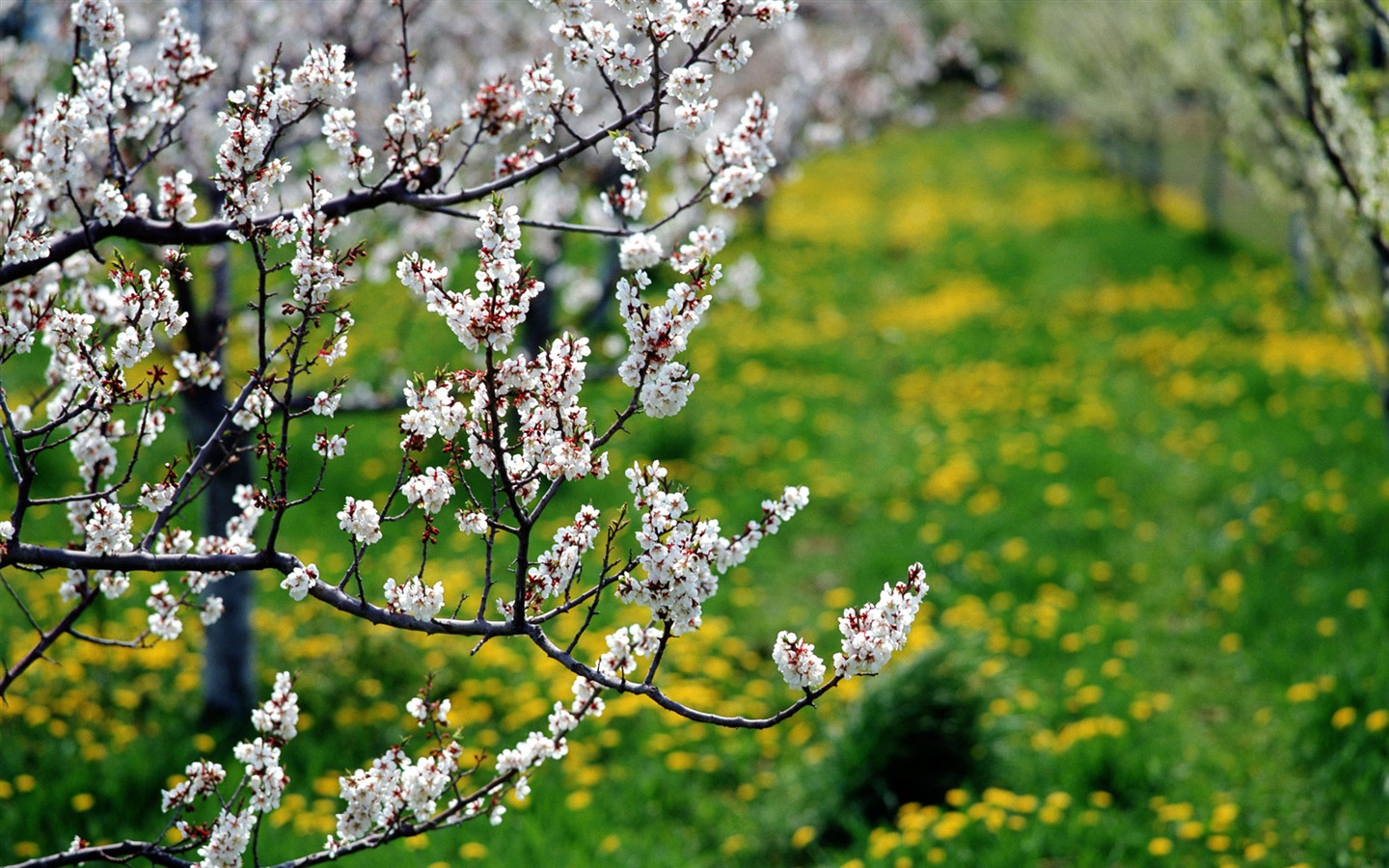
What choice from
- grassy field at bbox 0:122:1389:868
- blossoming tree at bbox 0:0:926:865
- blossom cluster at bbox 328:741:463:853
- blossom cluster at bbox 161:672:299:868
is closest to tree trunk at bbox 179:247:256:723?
grassy field at bbox 0:122:1389:868

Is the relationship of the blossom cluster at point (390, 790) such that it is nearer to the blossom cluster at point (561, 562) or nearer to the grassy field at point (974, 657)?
the blossom cluster at point (561, 562)

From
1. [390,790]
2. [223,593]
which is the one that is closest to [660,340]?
[390,790]

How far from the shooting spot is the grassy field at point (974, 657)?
444 centimetres

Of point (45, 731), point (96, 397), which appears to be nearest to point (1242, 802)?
point (96, 397)

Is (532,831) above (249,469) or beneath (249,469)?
beneath

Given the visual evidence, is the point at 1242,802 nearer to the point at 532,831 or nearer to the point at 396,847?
the point at 532,831

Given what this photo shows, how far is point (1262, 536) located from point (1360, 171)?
3465mm

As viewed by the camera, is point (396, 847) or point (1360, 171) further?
point (396, 847)

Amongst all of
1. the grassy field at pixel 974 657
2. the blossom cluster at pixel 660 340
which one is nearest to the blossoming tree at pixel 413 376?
the blossom cluster at pixel 660 340

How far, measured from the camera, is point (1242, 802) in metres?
4.54

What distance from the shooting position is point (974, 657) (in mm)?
5090

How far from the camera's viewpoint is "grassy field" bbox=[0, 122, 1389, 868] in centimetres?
444

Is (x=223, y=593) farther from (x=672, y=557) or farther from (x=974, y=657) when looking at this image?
(x=672, y=557)

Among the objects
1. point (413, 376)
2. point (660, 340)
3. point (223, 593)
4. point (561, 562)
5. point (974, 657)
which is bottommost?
point (561, 562)
